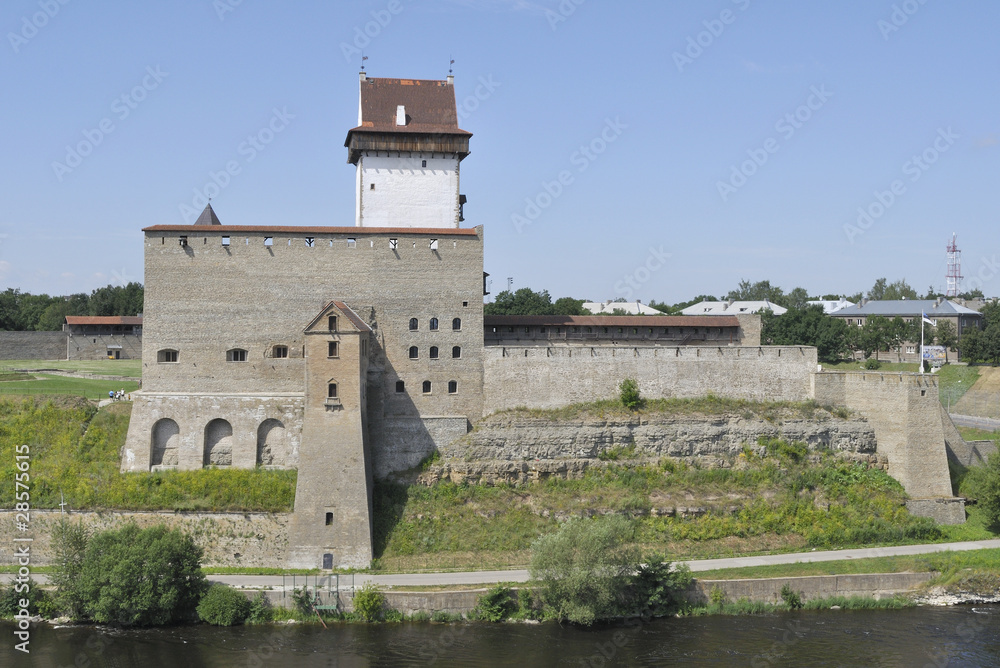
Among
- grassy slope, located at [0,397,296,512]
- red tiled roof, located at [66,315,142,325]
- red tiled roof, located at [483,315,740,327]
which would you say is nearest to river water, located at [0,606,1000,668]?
grassy slope, located at [0,397,296,512]

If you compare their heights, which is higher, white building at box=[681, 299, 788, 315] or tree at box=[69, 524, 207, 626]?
white building at box=[681, 299, 788, 315]

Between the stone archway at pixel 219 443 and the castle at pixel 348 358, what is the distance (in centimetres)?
5

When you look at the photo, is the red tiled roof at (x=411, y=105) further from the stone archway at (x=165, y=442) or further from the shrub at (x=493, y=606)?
the shrub at (x=493, y=606)

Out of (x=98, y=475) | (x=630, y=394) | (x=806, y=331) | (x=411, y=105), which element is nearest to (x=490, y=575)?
(x=630, y=394)

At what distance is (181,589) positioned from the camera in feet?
86.1

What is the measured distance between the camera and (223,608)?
25750 mm

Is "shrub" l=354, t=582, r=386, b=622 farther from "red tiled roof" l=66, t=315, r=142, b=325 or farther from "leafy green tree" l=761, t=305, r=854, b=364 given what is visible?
"leafy green tree" l=761, t=305, r=854, b=364

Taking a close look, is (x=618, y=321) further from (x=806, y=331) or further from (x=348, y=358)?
(x=806, y=331)

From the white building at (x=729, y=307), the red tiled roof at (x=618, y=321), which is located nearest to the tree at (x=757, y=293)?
the white building at (x=729, y=307)

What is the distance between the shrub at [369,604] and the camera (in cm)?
2619

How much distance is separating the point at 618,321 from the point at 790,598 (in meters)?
13.4

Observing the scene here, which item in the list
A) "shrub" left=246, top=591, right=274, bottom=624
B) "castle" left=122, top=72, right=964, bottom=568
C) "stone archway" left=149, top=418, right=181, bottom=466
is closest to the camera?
"shrub" left=246, top=591, right=274, bottom=624

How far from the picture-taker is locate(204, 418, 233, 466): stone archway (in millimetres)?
31703

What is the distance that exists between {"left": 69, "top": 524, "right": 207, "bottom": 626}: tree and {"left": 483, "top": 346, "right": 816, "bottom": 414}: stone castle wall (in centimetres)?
1234
